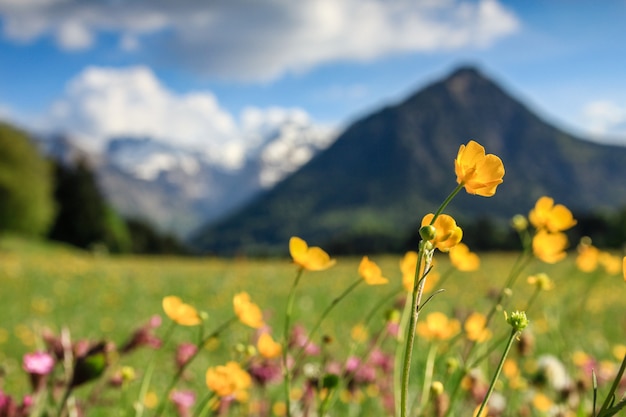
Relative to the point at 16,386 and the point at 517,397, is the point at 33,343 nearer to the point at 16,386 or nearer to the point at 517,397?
the point at 16,386

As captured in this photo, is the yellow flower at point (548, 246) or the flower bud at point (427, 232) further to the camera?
the yellow flower at point (548, 246)

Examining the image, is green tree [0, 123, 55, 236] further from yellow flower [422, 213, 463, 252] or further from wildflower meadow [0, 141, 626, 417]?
yellow flower [422, 213, 463, 252]

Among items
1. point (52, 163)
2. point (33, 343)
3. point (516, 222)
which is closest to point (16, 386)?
point (33, 343)

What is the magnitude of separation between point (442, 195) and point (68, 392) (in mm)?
200499

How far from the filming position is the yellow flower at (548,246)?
4.10 feet

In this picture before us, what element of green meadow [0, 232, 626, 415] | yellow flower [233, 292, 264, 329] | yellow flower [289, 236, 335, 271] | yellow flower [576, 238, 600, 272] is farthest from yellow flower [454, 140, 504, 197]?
green meadow [0, 232, 626, 415]

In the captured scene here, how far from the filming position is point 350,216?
18562 centimetres

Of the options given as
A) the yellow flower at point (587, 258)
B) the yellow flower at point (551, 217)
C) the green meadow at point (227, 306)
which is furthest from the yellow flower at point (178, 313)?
the green meadow at point (227, 306)

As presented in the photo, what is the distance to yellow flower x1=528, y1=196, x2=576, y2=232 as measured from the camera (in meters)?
1.15

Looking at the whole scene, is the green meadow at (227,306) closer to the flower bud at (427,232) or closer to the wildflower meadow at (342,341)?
the wildflower meadow at (342,341)

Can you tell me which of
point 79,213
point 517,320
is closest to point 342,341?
point 517,320

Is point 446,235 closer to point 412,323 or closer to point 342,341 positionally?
point 412,323

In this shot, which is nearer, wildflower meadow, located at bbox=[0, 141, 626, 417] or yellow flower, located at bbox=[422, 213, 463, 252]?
yellow flower, located at bbox=[422, 213, 463, 252]

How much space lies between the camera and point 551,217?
1.17m
